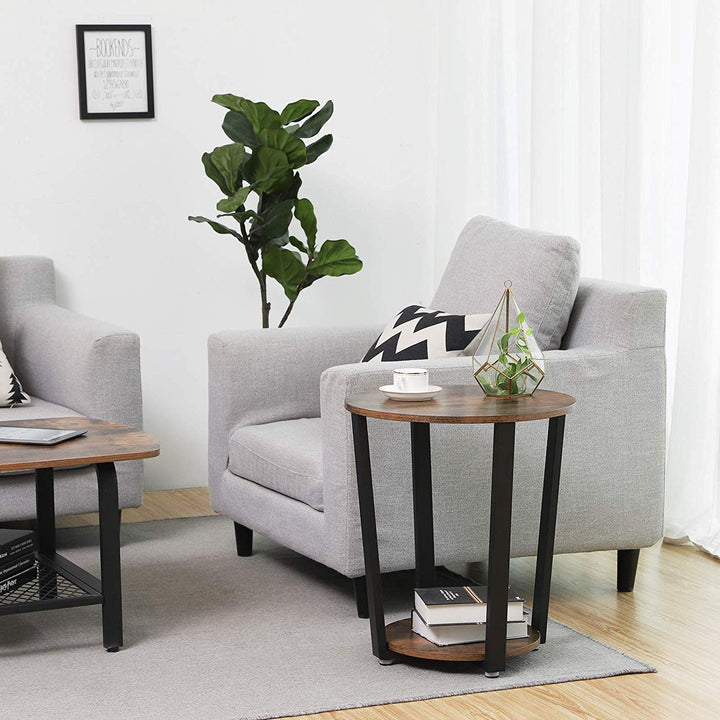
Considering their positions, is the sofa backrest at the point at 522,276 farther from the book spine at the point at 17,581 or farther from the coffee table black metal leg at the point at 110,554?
the book spine at the point at 17,581

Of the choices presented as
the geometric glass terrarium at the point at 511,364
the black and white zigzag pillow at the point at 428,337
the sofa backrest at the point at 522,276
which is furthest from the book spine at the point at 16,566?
the sofa backrest at the point at 522,276

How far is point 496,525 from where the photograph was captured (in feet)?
7.49

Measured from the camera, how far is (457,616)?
2371mm

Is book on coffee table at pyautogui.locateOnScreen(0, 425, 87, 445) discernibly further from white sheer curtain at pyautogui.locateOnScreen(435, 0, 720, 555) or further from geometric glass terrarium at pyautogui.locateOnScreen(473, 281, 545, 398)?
white sheer curtain at pyautogui.locateOnScreen(435, 0, 720, 555)

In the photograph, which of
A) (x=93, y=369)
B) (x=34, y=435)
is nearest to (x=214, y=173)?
(x=93, y=369)

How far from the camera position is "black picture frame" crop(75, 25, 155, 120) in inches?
160

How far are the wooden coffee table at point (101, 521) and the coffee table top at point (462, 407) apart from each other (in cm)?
49

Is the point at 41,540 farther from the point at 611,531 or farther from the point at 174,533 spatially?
the point at 611,531

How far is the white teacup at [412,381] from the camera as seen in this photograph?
2.34 m

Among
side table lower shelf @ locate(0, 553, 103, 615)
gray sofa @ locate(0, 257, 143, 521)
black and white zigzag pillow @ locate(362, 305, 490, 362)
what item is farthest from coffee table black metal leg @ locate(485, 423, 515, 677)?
gray sofa @ locate(0, 257, 143, 521)

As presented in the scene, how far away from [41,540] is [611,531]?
140cm

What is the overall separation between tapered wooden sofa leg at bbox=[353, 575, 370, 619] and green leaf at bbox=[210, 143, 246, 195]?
1557 millimetres

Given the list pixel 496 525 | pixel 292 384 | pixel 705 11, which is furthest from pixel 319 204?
pixel 496 525

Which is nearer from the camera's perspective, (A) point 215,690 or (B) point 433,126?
(A) point 215,690
